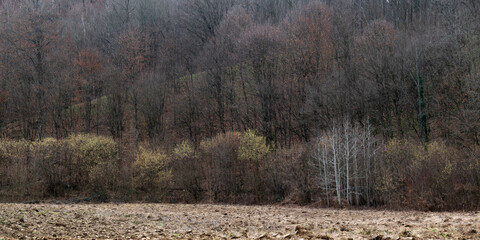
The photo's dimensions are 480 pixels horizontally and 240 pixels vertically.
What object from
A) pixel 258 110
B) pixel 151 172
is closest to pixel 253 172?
pixel 151 172

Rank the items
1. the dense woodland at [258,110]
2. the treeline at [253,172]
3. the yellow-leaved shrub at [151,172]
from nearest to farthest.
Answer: the treeline at [253,172] → the dense woodland at [258,110] → the yellow-leaved shrub at [151,172]

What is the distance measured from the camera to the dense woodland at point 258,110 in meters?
31.6

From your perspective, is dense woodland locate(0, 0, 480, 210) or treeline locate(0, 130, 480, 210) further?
dense woodland locate(0, 0, 480, 210)

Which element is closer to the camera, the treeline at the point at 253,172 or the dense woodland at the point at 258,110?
the treeline at the point at 253,172

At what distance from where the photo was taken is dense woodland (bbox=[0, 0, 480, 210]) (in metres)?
31.6

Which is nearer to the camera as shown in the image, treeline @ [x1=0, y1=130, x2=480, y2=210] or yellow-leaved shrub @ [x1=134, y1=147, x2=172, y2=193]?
treeline @ [x1=0, y1=130, x2=480, y2=210]

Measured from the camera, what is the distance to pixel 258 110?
157 feet

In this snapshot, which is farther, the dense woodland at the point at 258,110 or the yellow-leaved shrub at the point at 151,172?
the yellow-leaved shrub at the point at 151,172

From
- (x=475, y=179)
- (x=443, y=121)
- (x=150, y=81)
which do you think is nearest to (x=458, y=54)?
(x=443, y=121)

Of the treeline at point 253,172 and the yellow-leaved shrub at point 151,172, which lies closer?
the treeline at point 253,172

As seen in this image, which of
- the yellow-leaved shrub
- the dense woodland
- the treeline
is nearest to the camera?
the treeline

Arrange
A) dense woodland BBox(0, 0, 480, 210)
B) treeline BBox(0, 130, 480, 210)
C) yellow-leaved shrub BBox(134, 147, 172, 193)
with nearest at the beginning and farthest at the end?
treeline BBox(0, 130, 480, 210) < dense woodland BBox(0, 0, 480, 210) < yellow-leaved shrub BBox(134, 147, 172, 193)

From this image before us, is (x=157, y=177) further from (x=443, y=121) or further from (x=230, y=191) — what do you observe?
(x=443, y=121)

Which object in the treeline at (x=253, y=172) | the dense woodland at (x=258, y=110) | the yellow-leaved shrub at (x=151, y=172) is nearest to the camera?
the treeline at (x=253, y=172)
